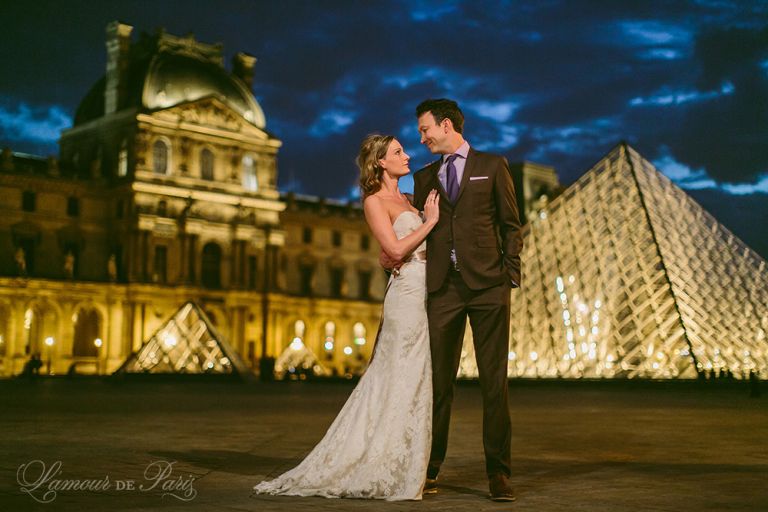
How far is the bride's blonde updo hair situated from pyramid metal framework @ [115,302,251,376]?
29.6 metres

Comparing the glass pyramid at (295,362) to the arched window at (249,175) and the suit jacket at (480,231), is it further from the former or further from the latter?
the suit jacket at (480,231)

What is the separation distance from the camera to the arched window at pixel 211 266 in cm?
5856

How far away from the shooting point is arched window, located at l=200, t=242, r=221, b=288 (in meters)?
58.6

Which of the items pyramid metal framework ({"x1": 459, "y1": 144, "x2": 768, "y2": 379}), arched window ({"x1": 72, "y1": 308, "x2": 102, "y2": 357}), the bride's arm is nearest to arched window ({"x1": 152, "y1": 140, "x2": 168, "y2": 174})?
arched window ({"x1": 72, "y1": 308, "x2": 102, "y2": 357})

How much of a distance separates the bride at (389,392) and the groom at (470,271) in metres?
0.10

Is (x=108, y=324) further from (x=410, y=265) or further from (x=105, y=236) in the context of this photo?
(x=410, y=265)

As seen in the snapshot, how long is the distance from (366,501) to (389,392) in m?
0.66

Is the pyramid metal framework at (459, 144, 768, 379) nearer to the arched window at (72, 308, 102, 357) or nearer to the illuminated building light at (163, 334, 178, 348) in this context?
the illuminated building light at (163, 334, 178, 348)

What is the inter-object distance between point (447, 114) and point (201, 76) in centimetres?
5421

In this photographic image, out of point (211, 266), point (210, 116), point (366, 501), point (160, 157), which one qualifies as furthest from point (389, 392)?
point (211, 266)

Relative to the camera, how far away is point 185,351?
35875mm

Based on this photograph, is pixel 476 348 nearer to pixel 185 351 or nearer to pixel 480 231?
pixel 480 231

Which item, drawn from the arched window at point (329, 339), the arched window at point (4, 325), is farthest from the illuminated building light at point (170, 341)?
the arched window at point (329, 339)

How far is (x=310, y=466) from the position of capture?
5805 mm
